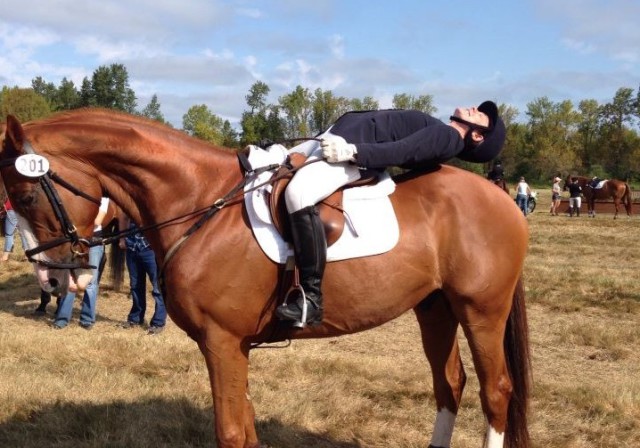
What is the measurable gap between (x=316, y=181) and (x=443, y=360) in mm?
1773

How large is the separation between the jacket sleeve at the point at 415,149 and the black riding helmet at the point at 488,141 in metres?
0.20

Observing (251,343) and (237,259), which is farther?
(251,343)

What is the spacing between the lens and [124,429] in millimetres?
4648

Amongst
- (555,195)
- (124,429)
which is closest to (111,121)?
(124,429)

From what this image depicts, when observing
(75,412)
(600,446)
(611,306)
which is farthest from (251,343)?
(611,306)

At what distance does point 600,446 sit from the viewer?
451 centimetres

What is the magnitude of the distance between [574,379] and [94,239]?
4971 mm

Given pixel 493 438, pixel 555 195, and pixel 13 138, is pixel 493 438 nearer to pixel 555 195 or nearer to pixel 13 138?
pixel 13 138

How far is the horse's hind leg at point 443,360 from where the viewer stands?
428 centimetres

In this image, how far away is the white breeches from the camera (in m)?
3.30

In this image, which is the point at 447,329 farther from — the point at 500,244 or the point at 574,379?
the point at 574,379

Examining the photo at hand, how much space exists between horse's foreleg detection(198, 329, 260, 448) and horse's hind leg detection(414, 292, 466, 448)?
147 centimetres

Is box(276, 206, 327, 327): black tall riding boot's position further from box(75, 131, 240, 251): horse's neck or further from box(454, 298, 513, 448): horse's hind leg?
box(454, 298, 513, 448): horse's hind leg

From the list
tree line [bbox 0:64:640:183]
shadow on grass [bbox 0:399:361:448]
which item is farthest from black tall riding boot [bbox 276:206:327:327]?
tree line [bbox 0:64:640:183]
